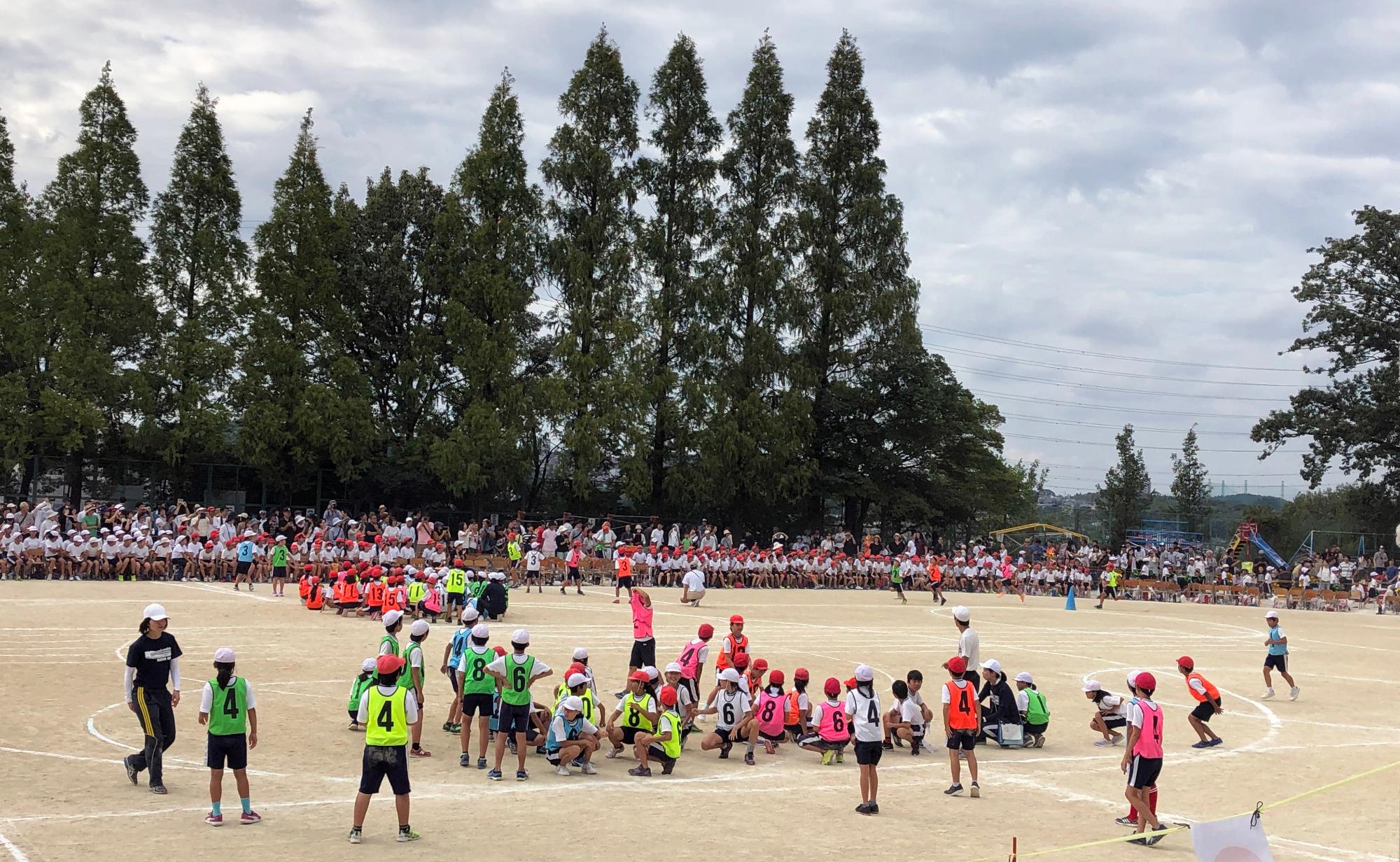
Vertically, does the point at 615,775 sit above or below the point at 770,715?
below

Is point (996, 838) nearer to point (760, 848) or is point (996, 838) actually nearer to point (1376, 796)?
point (760, 848)

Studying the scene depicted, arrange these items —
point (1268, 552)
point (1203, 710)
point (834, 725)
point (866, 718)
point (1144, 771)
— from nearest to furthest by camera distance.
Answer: point (1144, 771), point (866, 718), point (834, 725), point (1203, 710), point (1268, 552)

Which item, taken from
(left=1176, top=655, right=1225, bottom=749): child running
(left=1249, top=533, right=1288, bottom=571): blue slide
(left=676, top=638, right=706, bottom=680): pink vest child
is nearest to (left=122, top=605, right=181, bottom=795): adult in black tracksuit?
(left=676, top=638, right=706, bottom=680): pink vest child

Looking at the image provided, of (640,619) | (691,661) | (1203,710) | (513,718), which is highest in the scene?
(640,619)

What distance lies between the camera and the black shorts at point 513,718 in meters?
14.0

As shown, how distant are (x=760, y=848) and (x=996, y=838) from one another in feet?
8.01

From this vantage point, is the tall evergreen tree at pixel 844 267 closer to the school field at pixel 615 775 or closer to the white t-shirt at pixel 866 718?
the school field at pixel 615 775

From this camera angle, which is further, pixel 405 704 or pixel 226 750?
pixel 226 750

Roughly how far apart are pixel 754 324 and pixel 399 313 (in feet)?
51.4

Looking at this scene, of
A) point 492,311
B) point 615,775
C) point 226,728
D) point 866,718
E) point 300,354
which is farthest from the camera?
point 492,311

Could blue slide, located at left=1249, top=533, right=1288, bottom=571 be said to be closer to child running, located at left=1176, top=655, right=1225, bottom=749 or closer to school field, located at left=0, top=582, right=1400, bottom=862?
school field, located at left=0, top=582, right=1400, bottom=862

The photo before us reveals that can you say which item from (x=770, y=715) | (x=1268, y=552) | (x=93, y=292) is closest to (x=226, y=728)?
(x=770, y=715)

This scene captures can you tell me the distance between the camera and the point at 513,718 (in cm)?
1402

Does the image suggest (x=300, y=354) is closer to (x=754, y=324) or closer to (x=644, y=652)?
Result: (x=754, y=324)
